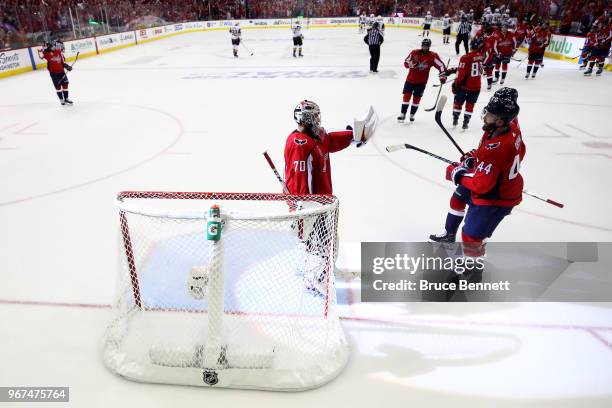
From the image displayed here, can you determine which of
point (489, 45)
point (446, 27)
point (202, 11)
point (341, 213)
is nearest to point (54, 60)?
point (341, 213)

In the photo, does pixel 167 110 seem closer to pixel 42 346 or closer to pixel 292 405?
pixel 42 346

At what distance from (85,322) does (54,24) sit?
487 inches

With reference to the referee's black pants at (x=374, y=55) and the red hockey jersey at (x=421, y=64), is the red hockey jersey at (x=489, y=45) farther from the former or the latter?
the red hockey jersey at (x=421, y=64)

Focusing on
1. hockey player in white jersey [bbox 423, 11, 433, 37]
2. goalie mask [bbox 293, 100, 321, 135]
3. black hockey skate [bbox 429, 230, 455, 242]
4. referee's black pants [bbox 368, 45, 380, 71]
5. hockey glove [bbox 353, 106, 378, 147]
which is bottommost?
black hockey skate [bbox 429, 230, 455, 242]

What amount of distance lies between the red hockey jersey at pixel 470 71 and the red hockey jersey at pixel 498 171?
10.9 feet

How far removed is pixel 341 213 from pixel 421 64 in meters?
3.05

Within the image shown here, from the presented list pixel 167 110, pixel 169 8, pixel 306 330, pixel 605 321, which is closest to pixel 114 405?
A: pixel 306 330

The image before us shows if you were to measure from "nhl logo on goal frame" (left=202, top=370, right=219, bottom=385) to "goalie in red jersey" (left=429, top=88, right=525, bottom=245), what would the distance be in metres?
1.50

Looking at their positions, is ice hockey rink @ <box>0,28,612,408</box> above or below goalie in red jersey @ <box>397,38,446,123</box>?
below

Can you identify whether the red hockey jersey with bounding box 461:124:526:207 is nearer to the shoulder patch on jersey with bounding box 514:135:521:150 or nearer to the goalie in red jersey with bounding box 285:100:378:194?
the shoulder patch on jersey with bounding box 514:135:521:150

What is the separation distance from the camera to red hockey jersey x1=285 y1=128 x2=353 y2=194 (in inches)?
77.4

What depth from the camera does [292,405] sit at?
1.65 meters

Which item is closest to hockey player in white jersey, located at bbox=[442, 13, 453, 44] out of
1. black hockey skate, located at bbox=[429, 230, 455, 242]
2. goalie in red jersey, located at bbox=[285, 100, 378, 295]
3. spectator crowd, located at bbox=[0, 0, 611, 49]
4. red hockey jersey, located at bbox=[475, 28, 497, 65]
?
spectator crowd, located at bbox=[0, 0, 611, 49]

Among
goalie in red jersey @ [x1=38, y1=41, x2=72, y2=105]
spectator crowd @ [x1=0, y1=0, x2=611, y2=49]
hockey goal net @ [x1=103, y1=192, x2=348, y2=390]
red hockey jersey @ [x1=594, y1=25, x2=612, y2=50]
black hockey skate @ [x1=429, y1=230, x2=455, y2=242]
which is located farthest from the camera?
spectator crowd @ [x1=0, y1=0, x2=611, y2=49]
